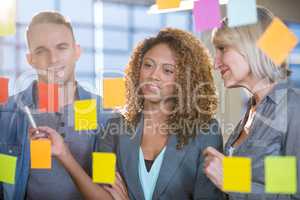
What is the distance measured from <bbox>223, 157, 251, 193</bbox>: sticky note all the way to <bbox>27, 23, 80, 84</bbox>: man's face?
2.14 feet

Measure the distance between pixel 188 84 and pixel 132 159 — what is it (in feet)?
1.01

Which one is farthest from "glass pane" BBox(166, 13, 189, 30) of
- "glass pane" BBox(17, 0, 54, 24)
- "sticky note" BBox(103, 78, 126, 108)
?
"glass pane" BBox(17, 0, 54, 24)

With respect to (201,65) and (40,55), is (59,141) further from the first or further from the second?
(201,65)

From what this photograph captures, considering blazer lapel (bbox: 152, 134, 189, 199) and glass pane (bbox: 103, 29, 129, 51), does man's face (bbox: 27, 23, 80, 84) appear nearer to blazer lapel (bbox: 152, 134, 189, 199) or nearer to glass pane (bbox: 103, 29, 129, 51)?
glass pane (bbox: 103, 29, 129, 51)

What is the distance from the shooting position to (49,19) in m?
1.47

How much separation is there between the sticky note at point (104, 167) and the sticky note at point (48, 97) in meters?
0.25

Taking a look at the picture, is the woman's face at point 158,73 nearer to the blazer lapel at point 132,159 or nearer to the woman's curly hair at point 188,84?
the woman's curly hair at point 188,84

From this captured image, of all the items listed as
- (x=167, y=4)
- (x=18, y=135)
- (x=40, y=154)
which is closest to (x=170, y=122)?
(x=167, y=4)

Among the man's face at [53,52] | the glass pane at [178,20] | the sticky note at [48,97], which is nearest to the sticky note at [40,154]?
the sticky note at [48,97]

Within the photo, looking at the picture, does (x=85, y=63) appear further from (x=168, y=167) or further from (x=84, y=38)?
(x=168, y=167)

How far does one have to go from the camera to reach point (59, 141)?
1.41 meters

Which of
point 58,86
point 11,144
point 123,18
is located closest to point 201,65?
point 123,18

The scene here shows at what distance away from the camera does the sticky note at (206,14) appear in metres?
1.19

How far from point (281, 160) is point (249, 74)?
0.25 metres
